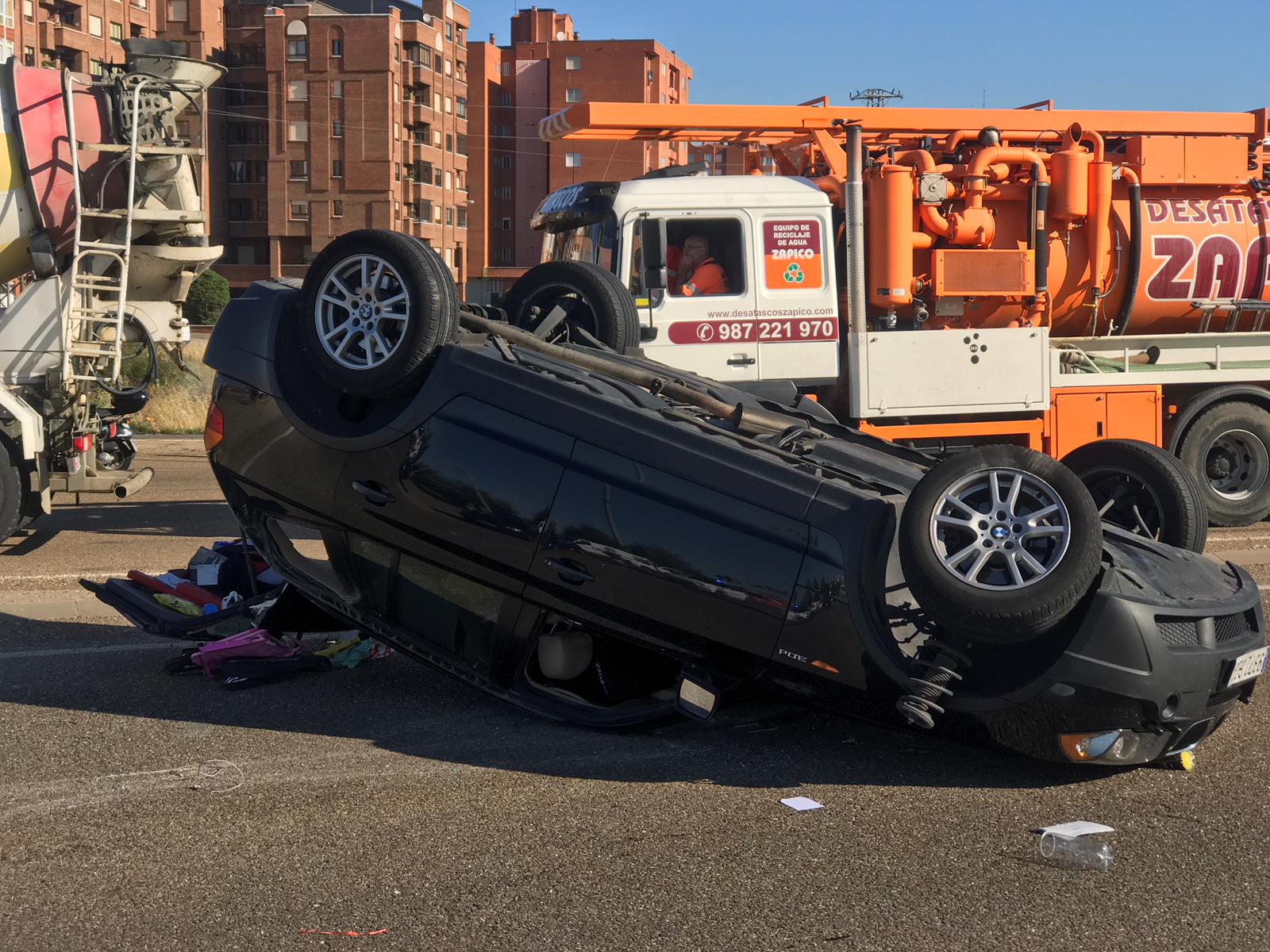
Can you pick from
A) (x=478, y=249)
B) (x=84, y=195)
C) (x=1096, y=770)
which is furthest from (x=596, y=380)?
(x=478, y=249)

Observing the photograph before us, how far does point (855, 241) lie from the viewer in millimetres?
11289

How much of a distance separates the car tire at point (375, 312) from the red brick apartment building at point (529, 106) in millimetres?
82944

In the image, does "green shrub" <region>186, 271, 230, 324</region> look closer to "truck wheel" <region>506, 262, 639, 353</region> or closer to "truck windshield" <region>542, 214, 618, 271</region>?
"truck windshield" <region>542, 214, 618, 271</region>

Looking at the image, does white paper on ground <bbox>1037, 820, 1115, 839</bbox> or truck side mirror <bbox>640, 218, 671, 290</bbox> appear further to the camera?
truck side mirror <bbox>640, 218, 671, 290</bbox>

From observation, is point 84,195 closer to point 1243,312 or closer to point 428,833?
point 428,833

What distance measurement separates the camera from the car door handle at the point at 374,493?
18.5 feet

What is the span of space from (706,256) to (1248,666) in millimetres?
6661

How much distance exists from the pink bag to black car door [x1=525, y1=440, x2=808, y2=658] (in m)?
1.79

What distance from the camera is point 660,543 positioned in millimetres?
5117

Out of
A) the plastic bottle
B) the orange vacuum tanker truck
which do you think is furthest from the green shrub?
the plastic bottle

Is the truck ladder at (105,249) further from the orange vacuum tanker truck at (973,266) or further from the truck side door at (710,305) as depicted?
the truck side door at (710,305)

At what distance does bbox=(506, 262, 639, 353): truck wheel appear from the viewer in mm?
7742

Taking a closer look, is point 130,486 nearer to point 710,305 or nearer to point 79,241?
point 79,241

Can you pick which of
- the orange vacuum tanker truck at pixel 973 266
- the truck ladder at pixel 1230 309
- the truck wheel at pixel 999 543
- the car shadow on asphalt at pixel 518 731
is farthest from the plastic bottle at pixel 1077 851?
the truck ladder at pixel 1230 309
